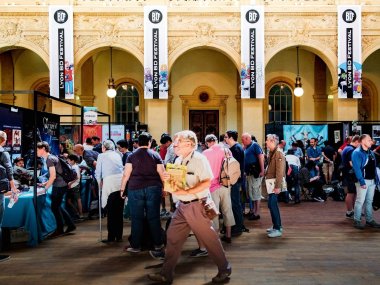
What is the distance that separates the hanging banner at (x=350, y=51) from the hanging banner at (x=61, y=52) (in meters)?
9.81

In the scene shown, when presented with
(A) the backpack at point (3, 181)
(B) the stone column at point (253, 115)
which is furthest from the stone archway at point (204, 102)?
(A) the backpack at point (3, 181)

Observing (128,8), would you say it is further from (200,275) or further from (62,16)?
(200,275)

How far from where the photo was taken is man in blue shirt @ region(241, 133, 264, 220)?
8.70 m

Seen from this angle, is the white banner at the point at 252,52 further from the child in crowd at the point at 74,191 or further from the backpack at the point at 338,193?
the child in crowd at the point at 74,191

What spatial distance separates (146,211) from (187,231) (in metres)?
1.54

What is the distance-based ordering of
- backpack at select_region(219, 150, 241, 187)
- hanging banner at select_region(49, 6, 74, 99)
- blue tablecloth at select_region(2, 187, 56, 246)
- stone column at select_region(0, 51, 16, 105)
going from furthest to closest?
stone column at select_region(0, 51, 16, 105) → hanging banner at select_region(49, 6, 74, 99) → blue tablecloth at select_region(2, 187, 56, 246) → backpack at select_region(219, 150, 241, 187)

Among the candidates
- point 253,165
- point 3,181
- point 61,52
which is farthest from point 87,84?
point 3,181

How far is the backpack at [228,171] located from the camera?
6.65m

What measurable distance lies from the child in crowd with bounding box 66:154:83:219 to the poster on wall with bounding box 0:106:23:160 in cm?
119

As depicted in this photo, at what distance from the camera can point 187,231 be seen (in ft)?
15.9

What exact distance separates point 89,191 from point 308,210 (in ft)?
16.3

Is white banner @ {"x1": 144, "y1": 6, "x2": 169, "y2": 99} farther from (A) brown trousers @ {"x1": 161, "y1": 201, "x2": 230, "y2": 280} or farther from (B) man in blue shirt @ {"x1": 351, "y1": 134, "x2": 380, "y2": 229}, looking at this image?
(A) brown trousers @ {"x1": 161, "y1": 201, "x2": 230, "y2": 280}

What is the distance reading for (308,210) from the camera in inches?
400

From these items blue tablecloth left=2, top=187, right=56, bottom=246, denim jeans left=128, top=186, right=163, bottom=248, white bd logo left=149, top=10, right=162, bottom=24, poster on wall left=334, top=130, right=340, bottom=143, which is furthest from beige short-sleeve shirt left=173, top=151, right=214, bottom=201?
white bd logo left=149, top=10, right=162, bottom=24
